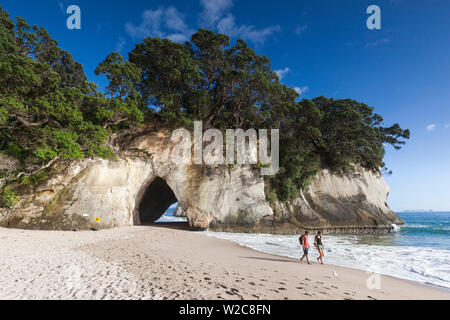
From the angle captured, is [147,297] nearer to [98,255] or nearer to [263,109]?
[98,255]

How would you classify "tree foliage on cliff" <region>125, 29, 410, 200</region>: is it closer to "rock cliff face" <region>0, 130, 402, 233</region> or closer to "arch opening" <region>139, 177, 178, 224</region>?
"rock cliff face" <region>0, 130, 402, 233</region>

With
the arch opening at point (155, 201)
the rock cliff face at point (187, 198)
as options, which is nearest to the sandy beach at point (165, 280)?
the rock cliff face at point (187, 198)

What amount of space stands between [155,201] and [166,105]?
43.7 feet

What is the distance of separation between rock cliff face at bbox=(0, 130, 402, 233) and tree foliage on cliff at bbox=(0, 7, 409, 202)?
1.59 metres

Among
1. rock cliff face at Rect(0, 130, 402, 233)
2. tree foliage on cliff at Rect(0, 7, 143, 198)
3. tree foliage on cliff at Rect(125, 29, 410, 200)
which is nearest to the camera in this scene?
tree foliage on cliff at Rect(0, 7, 143, 198)

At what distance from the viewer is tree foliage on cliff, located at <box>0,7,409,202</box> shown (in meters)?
10.6

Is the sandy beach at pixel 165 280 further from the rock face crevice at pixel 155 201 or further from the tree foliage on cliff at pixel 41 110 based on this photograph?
the rock face crevice at pixel 155 201

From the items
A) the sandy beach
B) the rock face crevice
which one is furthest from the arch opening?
the sandy beach

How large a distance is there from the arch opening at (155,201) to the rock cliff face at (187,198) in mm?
274

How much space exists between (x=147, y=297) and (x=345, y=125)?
21.8 m

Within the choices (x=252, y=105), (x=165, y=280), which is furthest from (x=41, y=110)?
(x=252, y=105)

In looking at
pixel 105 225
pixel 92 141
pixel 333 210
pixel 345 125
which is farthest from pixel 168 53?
pixel 333 210

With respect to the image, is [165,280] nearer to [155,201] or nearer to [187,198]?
[187,198]

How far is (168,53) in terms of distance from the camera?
15570 millimetres
